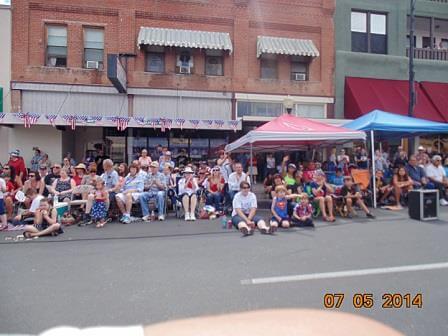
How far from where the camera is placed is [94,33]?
594 inches

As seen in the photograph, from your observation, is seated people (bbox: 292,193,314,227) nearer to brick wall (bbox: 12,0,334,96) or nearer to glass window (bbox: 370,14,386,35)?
brick wall (bbox: 12,0,334,96)

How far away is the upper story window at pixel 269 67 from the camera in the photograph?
16.5 meters

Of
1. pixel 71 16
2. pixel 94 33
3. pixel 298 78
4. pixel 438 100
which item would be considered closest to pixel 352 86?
pixel 298 78

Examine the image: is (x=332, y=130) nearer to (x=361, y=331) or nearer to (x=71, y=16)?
(x=361, y=331)

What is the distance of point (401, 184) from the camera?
1051 cm

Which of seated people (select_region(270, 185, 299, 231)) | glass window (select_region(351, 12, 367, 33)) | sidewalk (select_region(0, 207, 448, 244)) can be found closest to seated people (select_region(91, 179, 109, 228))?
sidewalk (select_region(0, 207, 448, 244))

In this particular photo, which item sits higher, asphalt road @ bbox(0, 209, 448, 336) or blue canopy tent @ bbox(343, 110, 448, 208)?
blue canopy tent @ bbox(343, 110, 448, 208)

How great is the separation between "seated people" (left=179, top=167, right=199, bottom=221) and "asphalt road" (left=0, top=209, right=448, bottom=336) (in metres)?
1.38

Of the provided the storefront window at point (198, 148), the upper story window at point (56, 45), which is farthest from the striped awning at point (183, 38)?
the storefront window at point (198, 148)

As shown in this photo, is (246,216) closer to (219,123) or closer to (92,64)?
(219,123)

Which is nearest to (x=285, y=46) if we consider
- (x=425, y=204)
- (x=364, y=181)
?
(x=364, y=181)

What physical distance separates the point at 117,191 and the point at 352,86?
13.0 m

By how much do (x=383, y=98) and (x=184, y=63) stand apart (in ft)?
32.3

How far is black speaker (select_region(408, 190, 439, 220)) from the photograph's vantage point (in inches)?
327
